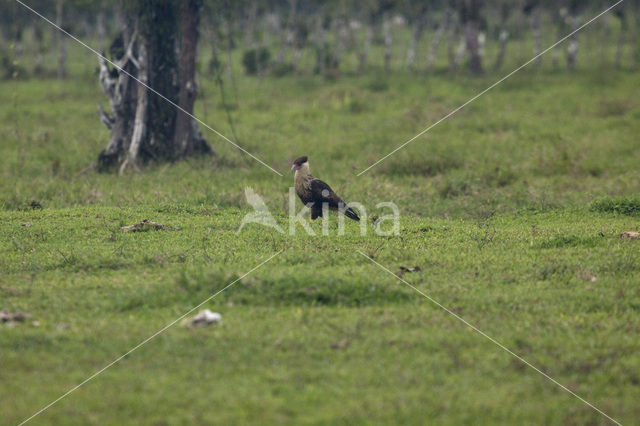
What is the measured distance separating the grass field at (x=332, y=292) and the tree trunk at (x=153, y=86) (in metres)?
0.73

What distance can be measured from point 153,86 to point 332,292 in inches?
338

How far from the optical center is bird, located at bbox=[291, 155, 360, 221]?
9.30 metres

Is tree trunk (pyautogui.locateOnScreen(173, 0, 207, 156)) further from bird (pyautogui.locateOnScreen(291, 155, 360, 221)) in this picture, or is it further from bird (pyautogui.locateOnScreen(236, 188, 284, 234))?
bird (pyautogui.locateOnScreen(291, 155, 360, 221))

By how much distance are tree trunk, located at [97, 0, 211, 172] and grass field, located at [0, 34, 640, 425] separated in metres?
0.73

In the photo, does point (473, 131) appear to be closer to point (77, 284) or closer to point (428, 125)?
point (428, 125)

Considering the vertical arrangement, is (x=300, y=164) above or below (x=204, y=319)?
above

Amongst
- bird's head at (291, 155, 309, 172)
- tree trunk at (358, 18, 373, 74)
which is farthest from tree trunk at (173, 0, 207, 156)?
tree trunk at (358, 18, 373, 74)

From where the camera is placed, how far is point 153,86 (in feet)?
45.8

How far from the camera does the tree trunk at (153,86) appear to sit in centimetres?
1373

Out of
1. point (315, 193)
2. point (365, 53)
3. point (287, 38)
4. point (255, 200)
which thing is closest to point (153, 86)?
point (255, 200)

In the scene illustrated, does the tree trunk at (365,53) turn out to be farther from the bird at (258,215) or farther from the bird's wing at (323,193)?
the bird's wing at (323,193)

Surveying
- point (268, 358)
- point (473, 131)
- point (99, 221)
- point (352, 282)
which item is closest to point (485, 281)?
point (352, 282)

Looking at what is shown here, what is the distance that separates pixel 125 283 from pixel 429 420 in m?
3.51

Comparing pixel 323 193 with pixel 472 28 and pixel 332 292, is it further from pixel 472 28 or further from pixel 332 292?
pixel 472 28
